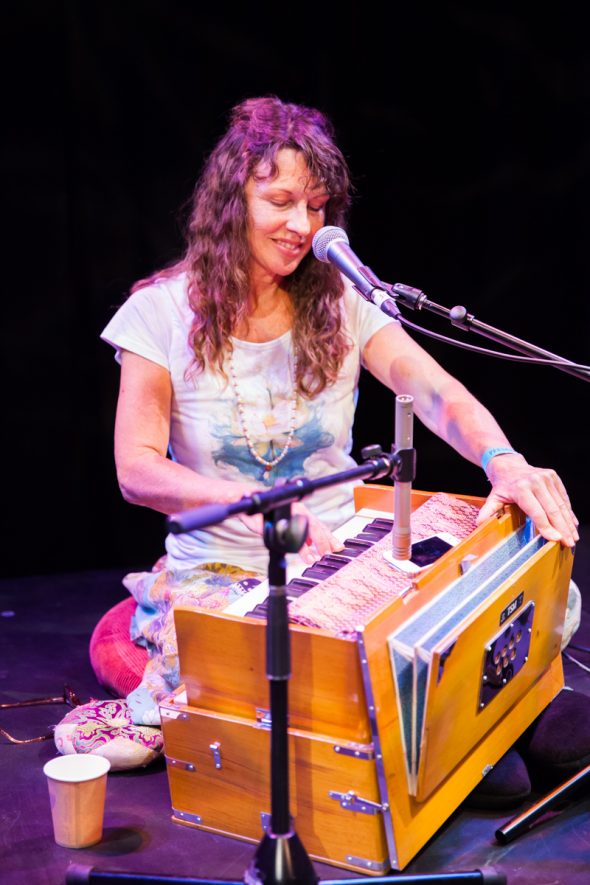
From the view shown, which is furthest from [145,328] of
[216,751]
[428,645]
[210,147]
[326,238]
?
[210,147]

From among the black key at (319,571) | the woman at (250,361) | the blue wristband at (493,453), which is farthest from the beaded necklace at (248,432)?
the black key at (319,571)

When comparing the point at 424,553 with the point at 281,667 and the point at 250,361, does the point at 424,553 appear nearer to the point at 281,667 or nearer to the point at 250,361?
the point at 281,667

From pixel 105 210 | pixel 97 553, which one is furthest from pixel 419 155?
pixel 97 553

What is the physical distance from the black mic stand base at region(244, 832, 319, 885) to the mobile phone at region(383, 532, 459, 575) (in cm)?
60

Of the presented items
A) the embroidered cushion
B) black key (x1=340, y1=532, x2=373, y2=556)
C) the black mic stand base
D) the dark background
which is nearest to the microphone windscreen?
black key (x1=340, y1=532, x2=373, y2=556)

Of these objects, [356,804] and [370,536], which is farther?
[370,536]

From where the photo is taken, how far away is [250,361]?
292 cm

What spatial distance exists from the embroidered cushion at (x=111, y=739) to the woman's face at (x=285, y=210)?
1.24 m

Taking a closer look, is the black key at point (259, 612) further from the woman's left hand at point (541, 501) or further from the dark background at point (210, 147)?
the dark background at point (210, 147)

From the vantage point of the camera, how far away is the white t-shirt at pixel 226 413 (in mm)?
2877

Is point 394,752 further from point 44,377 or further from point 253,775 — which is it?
point 44,377

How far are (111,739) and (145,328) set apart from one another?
1.07 meters

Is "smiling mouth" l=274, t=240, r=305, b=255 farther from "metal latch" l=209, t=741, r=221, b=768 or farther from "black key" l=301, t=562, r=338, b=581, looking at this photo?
"metal latch" l=209, t=741, r=221, b=768

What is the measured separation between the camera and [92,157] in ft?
12.8
